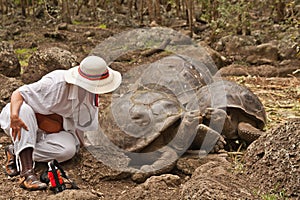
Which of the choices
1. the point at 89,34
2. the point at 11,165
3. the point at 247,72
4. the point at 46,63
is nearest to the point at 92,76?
the point at 11,165

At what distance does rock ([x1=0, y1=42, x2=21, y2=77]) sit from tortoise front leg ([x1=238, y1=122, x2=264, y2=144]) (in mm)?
3254

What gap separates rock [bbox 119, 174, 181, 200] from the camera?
2.61 meters

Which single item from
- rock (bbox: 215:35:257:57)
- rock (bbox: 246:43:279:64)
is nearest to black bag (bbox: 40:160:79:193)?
rock (bbox: 246:43:279:64)

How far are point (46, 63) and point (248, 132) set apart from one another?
8.90 ft

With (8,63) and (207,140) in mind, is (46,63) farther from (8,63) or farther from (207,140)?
(207,140)

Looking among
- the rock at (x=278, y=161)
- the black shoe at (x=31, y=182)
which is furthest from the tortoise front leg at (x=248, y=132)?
the black shoe at (x=31, y=182)

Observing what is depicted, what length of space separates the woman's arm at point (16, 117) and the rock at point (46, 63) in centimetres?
241

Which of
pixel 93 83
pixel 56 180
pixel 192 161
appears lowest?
pixel 192 161

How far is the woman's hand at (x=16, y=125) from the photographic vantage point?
292 centimetres

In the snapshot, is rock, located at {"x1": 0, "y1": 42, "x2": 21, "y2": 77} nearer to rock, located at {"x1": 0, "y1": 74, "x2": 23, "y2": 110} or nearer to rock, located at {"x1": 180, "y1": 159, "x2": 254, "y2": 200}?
rock, located at {"x1": 0, "y1": 74, "x2": 23, "y2": 110}

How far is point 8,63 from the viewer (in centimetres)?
583

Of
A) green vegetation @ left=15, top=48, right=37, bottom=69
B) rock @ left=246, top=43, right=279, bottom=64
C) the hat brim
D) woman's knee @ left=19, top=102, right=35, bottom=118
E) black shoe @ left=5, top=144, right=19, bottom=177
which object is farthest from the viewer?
green vegetation @ left=15, top=48, right=37, bottom=69

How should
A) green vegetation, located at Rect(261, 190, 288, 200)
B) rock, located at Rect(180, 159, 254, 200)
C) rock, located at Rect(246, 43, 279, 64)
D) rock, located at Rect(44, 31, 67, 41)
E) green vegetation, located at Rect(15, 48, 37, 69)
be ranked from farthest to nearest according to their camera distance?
rock, located at Rect(44, 31, 67, 41), green vegetation, located at Rect(15, 48, 37, 69), rock, located at Rect(246, 43, 279, 64), green vegetation, located at Rect(261, 190, 288, 200), rock, located at Rect(180, 159, 254, 200)

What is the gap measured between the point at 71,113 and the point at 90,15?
11.6 metres
